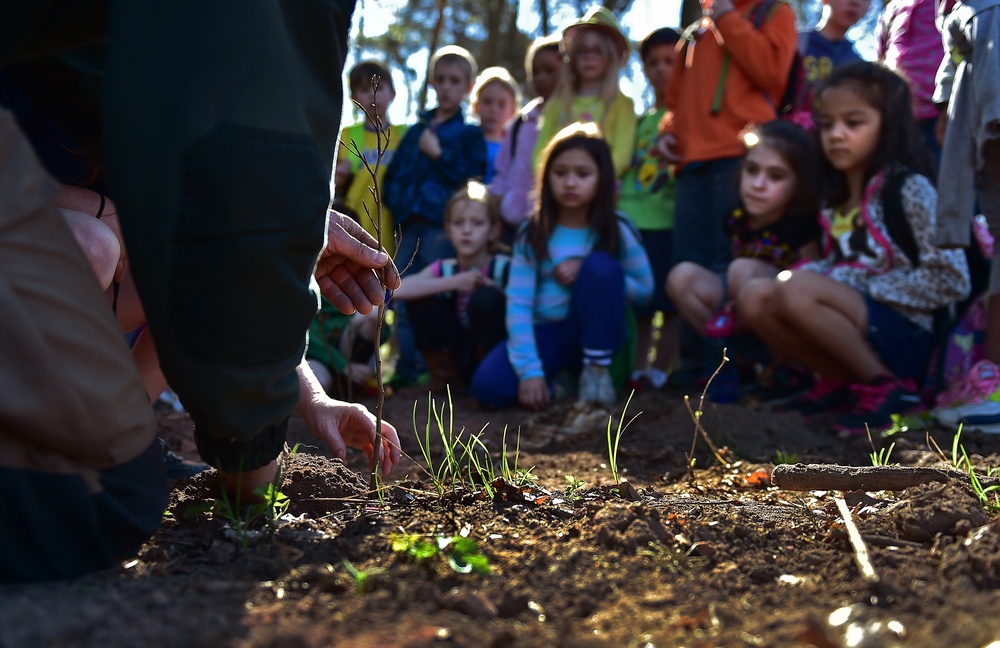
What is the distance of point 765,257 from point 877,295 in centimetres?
81

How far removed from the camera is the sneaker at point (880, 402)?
4.00 m

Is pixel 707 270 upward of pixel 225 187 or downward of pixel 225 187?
downward

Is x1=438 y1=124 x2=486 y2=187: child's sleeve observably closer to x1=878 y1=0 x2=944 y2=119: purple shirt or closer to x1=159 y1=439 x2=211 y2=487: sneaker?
x1=878 y1=0 x2=944 y2=119: purple shirt

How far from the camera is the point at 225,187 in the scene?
1.41 metres

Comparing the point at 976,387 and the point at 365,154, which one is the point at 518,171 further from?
the point at 976,387

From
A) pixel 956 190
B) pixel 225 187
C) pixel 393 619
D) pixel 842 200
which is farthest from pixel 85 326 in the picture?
pixel 842 200

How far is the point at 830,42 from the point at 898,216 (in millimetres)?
1699

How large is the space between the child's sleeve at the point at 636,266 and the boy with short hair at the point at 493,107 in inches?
63.6

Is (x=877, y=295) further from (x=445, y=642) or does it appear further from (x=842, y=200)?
(x=445, y=642)

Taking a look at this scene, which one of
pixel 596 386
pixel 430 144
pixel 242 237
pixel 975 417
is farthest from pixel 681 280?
pixel 242 237

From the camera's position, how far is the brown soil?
1279 mm

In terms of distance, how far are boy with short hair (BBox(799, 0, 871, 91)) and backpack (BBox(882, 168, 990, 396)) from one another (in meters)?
1.27

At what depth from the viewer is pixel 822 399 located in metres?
4.52

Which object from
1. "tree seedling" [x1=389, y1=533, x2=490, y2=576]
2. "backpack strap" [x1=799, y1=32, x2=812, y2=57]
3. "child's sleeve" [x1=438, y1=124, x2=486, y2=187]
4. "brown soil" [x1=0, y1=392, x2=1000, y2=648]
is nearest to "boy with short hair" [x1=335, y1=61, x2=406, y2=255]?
"child's sleeve" [x1=438, y1=124, x2=486, y2=187]
